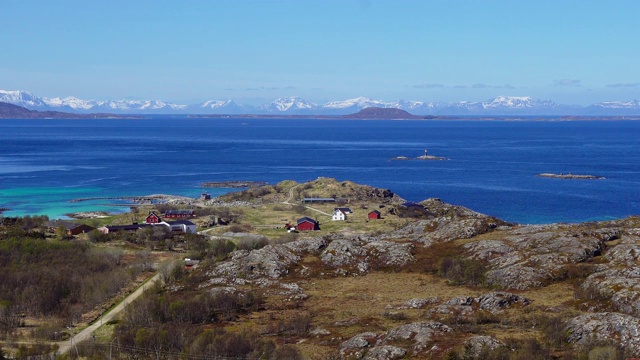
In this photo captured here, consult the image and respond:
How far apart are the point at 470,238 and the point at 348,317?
19487 millimetres

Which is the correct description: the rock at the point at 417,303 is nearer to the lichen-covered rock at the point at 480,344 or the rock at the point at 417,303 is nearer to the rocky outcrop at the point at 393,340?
the rocky outcrop at the point at 393,340

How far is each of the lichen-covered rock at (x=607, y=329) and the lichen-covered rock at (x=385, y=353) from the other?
849 cm

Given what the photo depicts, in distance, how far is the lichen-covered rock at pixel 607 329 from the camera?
31656mm

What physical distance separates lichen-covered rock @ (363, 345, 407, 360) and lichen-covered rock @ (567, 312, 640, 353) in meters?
8.49

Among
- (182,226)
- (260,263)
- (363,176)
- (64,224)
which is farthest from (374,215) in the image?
(363,176)

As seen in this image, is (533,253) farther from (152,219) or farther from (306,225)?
(152,219)

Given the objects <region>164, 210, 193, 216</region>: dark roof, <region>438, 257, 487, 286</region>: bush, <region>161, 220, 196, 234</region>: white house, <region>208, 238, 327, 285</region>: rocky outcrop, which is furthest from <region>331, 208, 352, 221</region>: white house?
<region>438, 257, 487, 286</region>: bush

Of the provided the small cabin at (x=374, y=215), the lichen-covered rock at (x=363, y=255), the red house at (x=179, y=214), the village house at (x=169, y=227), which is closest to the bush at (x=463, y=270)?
the lichen-covered rock at (x=363, y=255)

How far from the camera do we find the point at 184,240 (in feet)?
222

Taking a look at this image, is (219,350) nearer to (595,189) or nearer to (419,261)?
(419,261)

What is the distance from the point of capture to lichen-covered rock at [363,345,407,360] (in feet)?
103

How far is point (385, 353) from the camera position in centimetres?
3177

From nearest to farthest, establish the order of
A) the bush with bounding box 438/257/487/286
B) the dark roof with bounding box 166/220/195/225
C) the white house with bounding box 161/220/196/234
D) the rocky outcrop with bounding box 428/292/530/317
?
the rocky outcrop with bounding box 428/292/530/317 < the bush with bounding box 438/257/487/286 < the white house with bounding box 161/220/196/234 < the dark roof with bounding box 166/220/195/225

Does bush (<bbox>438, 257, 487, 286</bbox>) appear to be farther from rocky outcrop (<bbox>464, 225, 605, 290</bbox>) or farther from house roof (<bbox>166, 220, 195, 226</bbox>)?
house roof (<bbox>166, 220, 195, 226</bbox>)
